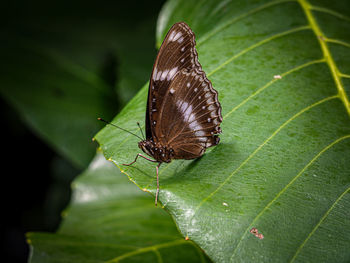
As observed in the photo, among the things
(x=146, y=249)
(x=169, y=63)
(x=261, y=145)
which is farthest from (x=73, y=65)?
(x=261, y=145)

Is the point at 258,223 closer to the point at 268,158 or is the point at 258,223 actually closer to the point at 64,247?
the point at 268,158

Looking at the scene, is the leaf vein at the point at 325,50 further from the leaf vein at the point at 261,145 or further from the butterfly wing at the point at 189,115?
the butterfly wing at the point at 189,115

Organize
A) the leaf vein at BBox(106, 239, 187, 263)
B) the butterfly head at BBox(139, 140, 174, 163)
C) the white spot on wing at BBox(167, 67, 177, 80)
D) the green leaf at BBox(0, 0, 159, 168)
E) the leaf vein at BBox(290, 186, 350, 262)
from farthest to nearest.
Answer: the green leaf at BBox(0, 0, 159, 168) → the leaf vein at BBox(106, 239, 187, 263) → the white spot on wing at BBox(167, 67, 177, 80) → the butterfly head at BBox(139, 140, 174, 163) → the leaf vein at BBox(290, 186, 350, 262)

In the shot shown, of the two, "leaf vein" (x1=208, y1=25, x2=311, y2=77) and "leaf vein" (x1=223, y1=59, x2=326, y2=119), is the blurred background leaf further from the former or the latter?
"leaf vein" (x1=223, y1=59, x2=326, y2=119)

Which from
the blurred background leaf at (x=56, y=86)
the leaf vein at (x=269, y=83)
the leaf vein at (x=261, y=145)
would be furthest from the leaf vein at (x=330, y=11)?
the blurred background leaf at (x=56, y=86)

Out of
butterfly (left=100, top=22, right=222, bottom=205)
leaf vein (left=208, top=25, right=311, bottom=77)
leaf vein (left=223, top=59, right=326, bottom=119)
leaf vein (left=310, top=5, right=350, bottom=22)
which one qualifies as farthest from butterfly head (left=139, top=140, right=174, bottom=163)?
leaf vein (left=310, top=5, right=350, bottom=22)

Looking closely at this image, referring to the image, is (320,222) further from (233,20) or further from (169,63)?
(233,20)

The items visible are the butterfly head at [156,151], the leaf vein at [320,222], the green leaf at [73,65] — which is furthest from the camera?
the green leaf at [73,65]
